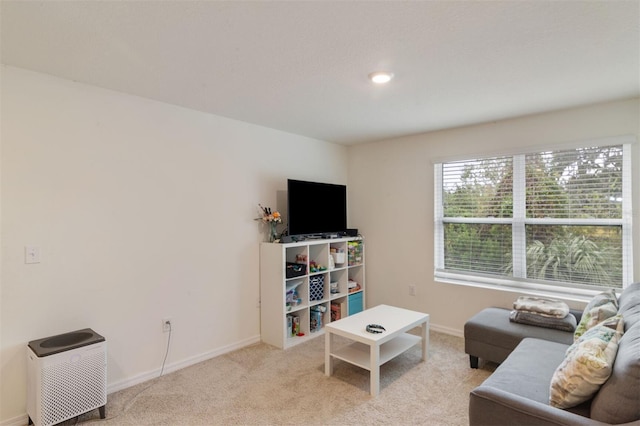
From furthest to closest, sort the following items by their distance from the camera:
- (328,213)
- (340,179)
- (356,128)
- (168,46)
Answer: (340,179), (328,213), (356,128), (168,46)

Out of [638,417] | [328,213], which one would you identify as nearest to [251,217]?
[328,213]

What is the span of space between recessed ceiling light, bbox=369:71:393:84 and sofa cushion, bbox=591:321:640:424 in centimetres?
193

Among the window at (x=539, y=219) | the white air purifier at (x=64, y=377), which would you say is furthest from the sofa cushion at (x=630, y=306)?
the white air purifier at (x=64, y=377)

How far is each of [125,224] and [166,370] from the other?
128 cm

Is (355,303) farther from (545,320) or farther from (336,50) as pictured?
(336,50)

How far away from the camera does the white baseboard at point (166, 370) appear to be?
2168 mm

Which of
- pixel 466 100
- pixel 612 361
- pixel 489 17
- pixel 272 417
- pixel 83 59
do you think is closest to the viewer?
pixel 612 361

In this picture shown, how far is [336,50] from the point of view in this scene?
1.96 m

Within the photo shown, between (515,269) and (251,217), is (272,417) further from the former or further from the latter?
(515,269)

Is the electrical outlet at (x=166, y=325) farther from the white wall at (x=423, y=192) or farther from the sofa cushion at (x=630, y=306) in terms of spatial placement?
the sofa cushion at (x=630, y=306)

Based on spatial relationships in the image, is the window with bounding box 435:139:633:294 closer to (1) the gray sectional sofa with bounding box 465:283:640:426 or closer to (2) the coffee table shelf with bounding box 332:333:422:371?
(1) the gray sectional sofa with bounding box 465:283:640:426

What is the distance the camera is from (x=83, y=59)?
82.0 inches

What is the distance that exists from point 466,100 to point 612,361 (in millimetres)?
2082

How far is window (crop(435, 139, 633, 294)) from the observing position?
9.63 feet
